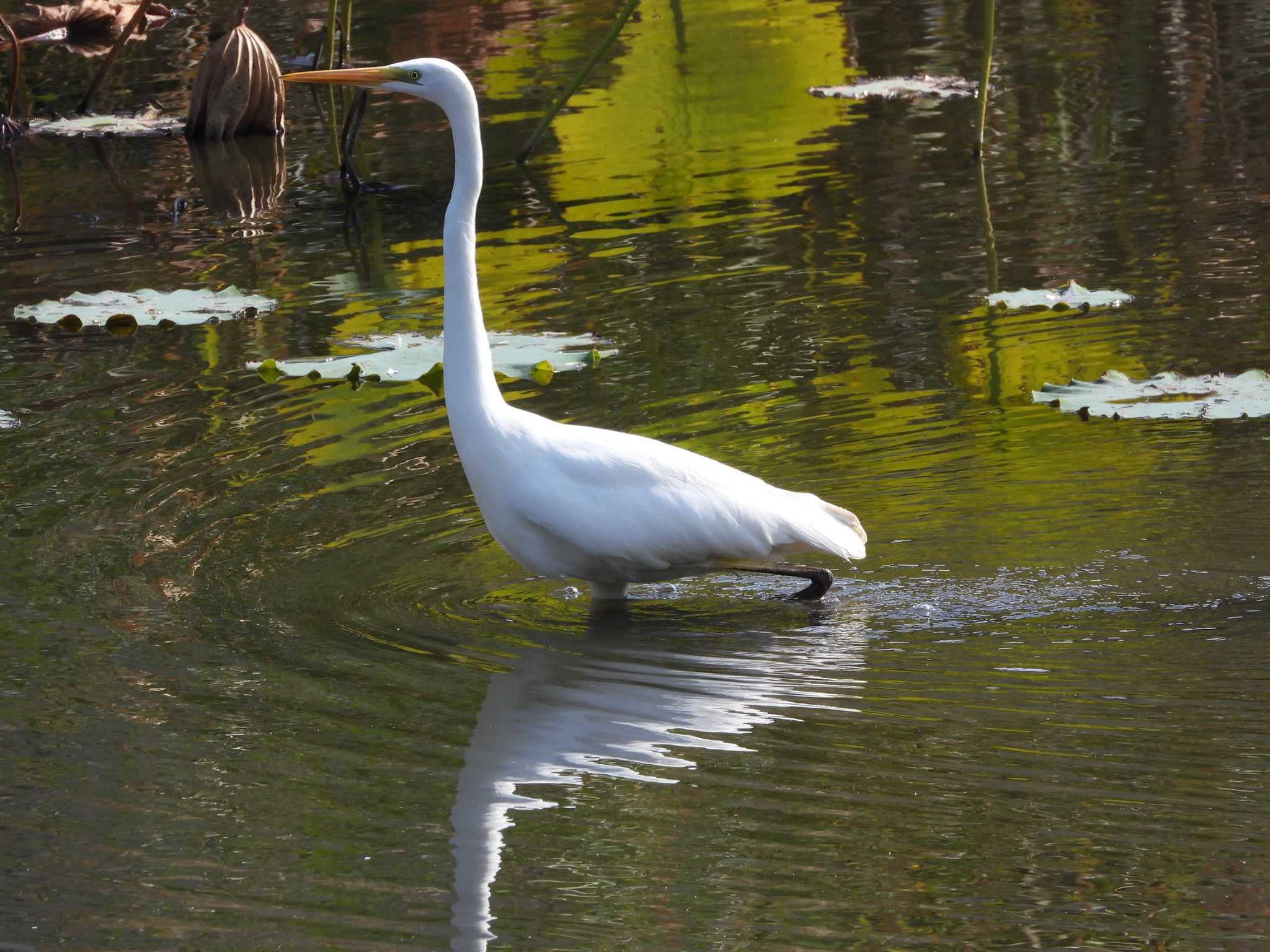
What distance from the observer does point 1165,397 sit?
6.46m

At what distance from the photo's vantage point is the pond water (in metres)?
3.61

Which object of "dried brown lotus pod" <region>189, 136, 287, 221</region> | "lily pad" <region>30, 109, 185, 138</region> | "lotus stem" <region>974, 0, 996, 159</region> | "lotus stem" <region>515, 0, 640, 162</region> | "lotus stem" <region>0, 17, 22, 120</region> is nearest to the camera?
"lotus stem" <region>974, 0, 996, 159</region>

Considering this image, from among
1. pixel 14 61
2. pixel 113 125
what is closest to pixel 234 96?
pixel 113 125

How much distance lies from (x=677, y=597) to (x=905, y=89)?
8.13 m

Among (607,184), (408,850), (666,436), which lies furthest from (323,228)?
(408,850)

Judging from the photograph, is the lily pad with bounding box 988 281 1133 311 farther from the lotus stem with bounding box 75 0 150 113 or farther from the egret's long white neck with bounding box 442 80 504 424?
the lotus stem with bounding box 75 0 150 113

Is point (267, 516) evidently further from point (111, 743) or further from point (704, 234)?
point (704, 234)

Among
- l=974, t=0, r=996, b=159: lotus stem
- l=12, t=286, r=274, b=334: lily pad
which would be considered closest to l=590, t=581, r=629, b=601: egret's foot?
l=12, t=286, r=274, b=334: lily pad

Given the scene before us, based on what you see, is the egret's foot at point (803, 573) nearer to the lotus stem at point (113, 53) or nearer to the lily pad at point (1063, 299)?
the lily pad at point (1063, 299)

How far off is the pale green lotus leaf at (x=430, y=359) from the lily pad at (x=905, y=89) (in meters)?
6.10

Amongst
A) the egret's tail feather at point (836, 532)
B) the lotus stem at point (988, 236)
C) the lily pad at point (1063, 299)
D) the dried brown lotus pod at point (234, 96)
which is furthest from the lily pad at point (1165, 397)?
the dried brown lotus pod at point (234, 96)

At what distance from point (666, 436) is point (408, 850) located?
124 inches

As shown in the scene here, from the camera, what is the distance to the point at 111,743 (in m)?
4.42

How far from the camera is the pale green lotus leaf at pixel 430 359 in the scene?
724 cm
